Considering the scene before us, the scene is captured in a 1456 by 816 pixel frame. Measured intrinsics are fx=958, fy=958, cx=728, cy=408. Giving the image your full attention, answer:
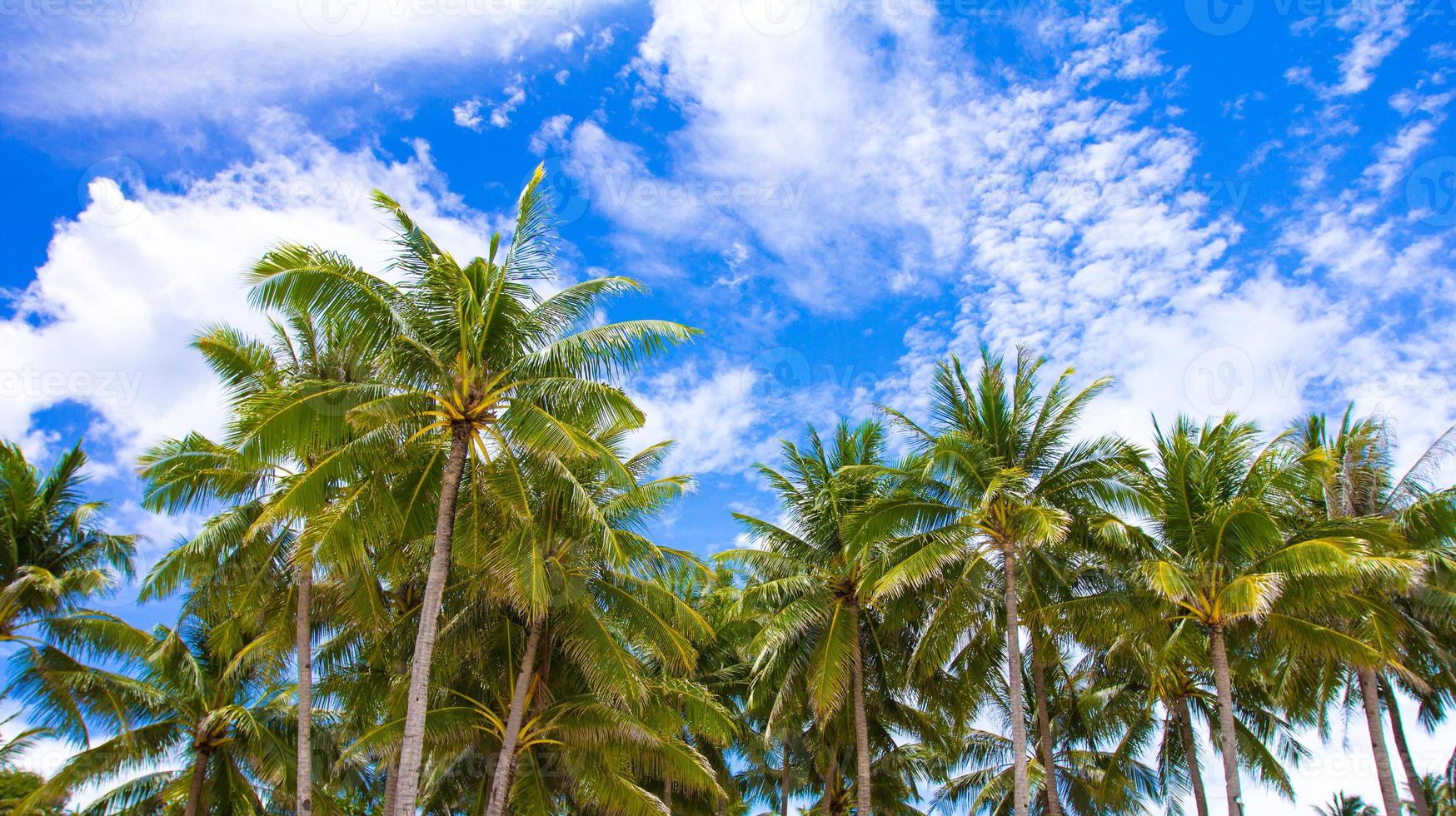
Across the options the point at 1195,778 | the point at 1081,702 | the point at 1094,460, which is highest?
the point at 1094,460

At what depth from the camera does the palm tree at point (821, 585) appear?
69.9ft

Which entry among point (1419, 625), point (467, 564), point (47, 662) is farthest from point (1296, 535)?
point (47, 662)

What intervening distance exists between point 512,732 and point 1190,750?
666 inches

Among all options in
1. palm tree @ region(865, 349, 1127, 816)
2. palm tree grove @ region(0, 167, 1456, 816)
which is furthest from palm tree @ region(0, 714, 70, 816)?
palm tree @ region(865, 349, 1127, 816)

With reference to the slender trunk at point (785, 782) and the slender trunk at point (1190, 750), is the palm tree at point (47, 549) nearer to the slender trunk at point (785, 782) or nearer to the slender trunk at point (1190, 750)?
the slender trunk at point (785, 782)

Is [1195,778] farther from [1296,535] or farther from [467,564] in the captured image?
[467,564]

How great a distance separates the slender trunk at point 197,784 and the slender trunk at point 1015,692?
697 inches

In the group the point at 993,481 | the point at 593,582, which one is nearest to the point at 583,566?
the point at 593,582

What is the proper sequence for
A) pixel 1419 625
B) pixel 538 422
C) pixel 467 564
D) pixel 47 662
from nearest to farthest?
pixel 538 422, pixel 467 564, pixel 47 662, pixel 1419 625

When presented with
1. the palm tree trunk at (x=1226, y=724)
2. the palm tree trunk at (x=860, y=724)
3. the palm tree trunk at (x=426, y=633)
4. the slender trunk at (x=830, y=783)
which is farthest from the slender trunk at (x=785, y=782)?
the palm tree trunk at (x=426, y=633)

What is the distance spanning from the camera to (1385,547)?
18.3 m

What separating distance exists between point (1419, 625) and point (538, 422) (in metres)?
20.0

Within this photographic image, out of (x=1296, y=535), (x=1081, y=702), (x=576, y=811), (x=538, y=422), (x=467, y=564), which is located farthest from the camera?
(x=1081, y=702)

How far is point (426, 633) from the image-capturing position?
1387 centimetres
